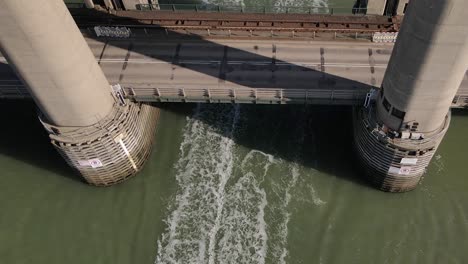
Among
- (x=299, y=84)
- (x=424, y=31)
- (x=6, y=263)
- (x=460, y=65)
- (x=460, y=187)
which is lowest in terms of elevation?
(x=6, y=263)

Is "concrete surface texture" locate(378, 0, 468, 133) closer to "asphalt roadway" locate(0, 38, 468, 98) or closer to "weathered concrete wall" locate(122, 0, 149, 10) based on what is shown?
"asphalt roadway" locate(0, 38, 468, 98)

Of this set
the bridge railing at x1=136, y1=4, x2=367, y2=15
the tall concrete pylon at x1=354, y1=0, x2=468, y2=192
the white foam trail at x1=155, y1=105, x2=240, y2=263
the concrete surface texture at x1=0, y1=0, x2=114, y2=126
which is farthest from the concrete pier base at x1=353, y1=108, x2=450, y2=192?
the concrete surface texture at x1=0, y1=0, x2=114, y2=126

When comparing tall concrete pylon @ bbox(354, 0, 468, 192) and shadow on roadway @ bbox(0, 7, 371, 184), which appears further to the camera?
shadow on roadway @ bbox(0, 7, 371, 184)

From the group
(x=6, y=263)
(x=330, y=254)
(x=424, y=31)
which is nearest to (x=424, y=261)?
(x=330, y=254)

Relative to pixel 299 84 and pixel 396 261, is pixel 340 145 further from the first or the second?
pixel 396 261

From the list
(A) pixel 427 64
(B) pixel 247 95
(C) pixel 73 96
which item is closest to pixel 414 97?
(A) pixel 427 64

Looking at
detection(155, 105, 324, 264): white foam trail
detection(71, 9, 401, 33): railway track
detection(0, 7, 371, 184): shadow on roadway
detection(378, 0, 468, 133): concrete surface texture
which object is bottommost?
detection(155, 105, 324, 264): white foam trail

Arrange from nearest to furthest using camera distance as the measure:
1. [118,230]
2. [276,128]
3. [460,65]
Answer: [460,65]
[118,230]
[276,128]
